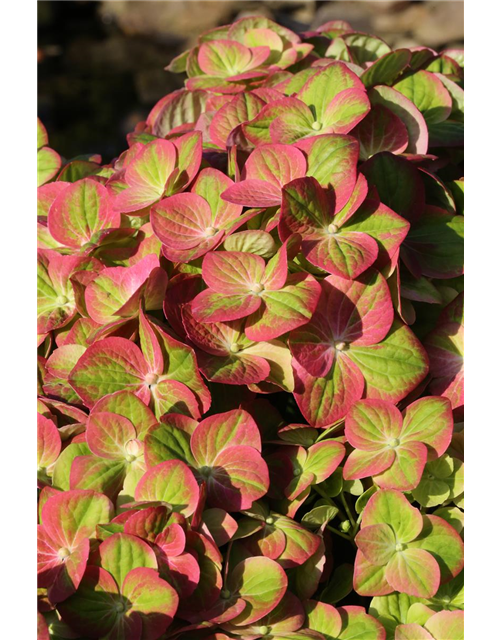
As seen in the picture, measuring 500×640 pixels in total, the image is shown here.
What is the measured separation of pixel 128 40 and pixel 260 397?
3668mm

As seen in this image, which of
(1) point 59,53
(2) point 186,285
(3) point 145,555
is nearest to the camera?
(3) point 145,555

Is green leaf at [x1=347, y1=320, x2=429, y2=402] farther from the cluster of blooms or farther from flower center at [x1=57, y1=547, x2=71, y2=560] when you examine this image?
flower center at [x1=57, y1=547, x2=71, y2=560]

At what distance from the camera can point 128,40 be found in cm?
396

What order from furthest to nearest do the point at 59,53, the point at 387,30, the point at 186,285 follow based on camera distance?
the point at 387,30 → the point at 59,53 → the point at 186,285

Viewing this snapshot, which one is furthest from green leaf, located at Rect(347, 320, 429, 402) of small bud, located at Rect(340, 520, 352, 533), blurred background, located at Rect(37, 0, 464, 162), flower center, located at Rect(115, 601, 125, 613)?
blurred background, located at Rect(37, 0, 464, 162)

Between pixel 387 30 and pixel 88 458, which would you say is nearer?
pixel 88 458

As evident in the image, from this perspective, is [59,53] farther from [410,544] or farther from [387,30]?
[410,544]

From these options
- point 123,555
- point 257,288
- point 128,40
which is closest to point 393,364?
point 257,288

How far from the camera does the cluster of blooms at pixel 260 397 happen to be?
0.54 metres

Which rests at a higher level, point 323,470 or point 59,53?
point 323,470
